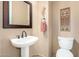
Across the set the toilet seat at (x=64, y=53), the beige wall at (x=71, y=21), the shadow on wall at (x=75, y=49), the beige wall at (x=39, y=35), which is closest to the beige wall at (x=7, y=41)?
the beige wall at (x=39, y=35)

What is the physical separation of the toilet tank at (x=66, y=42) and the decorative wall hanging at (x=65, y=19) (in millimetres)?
128

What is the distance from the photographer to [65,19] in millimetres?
1644

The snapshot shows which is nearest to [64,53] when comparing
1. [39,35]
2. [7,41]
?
[39,35]

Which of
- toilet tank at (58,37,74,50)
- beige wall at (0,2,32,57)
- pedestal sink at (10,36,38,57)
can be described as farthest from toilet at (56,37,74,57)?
beige wall at (0,2,32,57)

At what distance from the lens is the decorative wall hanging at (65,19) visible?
64.3 inches

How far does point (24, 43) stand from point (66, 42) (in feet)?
1.85

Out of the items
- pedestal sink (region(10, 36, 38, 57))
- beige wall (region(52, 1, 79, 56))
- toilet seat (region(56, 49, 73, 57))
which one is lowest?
toilet seat (region(56, 49, 73, 57))

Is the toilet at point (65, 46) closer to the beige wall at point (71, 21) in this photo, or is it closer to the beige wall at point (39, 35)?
the beige wall at point (71, 21)

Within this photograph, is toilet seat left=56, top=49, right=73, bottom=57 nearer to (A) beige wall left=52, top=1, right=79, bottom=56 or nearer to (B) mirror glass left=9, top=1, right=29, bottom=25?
(A) beige wall left=52, top=1, right=79, bottom=56

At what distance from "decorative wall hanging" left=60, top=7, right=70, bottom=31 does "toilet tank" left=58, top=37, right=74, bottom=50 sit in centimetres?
13

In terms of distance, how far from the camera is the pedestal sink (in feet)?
5.32

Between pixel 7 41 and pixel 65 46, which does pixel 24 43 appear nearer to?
pixel 7 41

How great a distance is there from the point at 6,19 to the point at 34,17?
0.38 m

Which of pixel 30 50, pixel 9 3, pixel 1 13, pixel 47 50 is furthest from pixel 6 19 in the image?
pixel 47 50
